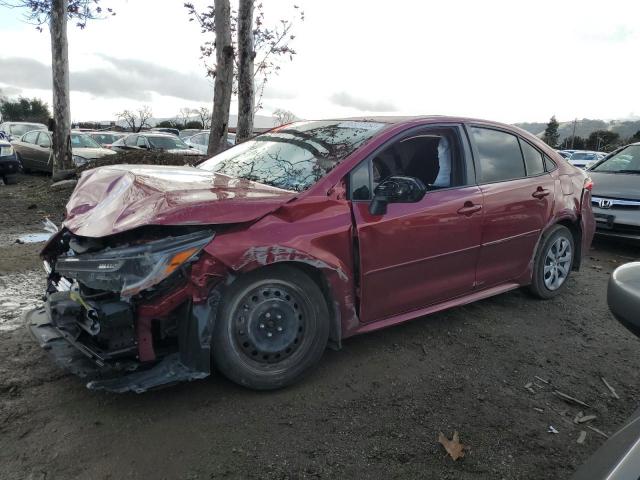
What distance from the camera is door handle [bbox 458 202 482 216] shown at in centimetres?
385

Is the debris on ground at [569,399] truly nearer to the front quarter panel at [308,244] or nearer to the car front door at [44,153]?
the front quarter panel at [308,244]

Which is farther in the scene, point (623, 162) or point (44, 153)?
point (44, 153)

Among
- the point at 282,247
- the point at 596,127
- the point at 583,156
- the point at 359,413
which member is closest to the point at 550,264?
the point at 359,413

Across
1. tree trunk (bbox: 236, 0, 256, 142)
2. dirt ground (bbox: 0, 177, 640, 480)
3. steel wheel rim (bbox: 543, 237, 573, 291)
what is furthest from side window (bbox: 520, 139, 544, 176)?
tree trunk (bbox: 236, 0, 256, 142)

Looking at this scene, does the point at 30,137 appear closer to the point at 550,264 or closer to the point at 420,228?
the point at 420,228

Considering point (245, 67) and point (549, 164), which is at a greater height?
point (245, 67)

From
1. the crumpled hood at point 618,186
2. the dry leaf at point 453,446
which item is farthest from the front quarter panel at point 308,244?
the crumpled hood at point 618,186

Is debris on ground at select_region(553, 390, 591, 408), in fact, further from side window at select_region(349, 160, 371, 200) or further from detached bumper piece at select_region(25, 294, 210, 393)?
detached bumper piece at select_region(25, 294, 210, 393)

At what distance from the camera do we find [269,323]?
3.02m

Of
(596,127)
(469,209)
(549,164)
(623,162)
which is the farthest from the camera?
(596,127)

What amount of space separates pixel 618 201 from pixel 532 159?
3.10 m

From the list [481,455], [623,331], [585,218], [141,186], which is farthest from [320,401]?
[585,218]

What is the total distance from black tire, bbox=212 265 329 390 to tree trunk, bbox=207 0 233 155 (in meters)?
7.05

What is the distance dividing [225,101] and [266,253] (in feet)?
25.0
